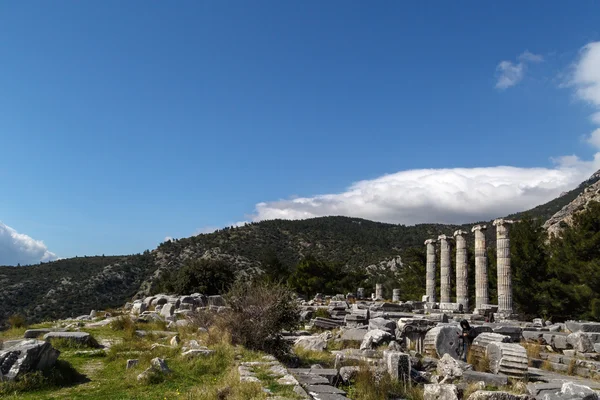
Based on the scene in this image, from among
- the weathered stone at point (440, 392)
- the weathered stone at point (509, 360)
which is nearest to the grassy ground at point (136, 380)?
the weathered stone at point (440, 392)

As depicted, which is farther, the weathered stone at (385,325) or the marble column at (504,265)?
the marble column at (504,265)

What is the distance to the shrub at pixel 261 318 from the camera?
45.4 ft

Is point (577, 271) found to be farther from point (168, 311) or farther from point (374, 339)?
point (168, 311)

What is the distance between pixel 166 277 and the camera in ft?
185

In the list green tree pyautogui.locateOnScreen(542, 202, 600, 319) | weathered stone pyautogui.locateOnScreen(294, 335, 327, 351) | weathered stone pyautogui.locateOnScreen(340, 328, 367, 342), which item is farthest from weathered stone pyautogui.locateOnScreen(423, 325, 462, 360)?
green tree pyautogui.locateOnScreen(542, 202, 600, 319)

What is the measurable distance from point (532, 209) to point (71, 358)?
108553mm

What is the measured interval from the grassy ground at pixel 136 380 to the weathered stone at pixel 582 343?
10.9 metres

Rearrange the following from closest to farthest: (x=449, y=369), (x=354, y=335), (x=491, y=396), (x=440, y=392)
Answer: (x=491, y=396), (x=440, y=392), (x=449, y=369), (x=354, y=335)

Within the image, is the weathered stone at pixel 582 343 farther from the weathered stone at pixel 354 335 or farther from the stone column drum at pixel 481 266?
the stone column drum at pixel 481 266

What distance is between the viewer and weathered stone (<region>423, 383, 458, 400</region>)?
913cm

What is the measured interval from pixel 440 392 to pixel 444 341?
17.9ft

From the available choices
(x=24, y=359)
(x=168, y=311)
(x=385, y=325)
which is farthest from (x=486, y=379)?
(x=168, y=311)

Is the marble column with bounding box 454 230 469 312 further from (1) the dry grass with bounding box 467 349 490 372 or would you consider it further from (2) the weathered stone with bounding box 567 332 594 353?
(1) the dry grass with bounding box 467 349 490 372

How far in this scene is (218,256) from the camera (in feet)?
236
